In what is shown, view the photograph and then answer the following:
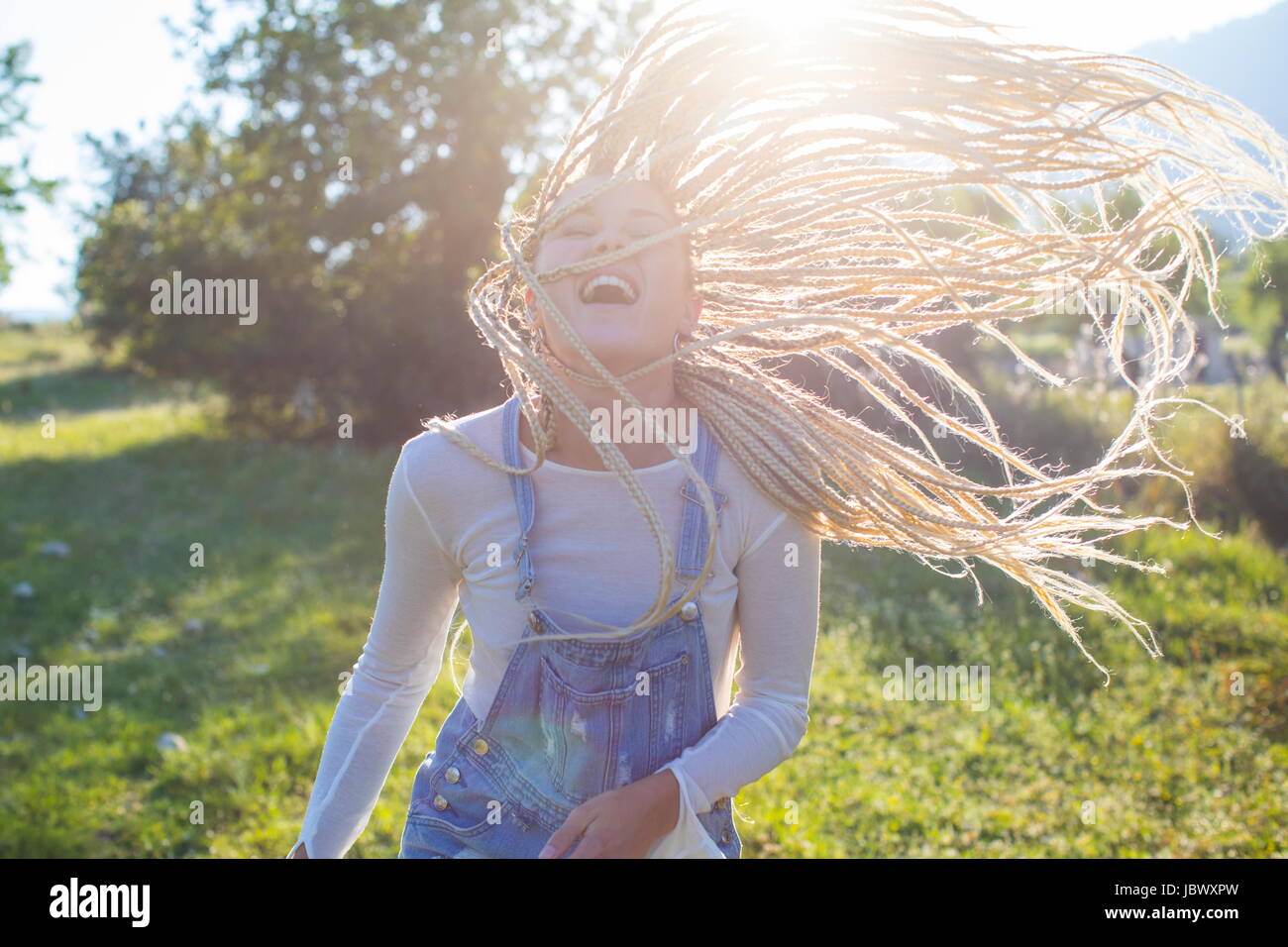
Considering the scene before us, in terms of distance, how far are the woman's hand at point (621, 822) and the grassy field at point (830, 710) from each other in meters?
2.27

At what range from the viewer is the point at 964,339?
13070 mm

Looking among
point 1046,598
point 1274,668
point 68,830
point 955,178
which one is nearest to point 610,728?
point 1046,598

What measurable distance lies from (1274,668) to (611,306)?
4824 mm

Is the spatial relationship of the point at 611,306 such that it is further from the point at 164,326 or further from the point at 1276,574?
the point at 164,326

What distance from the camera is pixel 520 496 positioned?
85.0 inches

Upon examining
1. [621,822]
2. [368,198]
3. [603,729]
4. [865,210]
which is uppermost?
[368,198]

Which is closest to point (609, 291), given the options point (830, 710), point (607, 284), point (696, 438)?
point (607, 284)

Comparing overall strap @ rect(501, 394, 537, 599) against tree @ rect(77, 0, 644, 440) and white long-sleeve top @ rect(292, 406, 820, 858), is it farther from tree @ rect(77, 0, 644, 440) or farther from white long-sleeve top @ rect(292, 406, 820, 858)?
tree @ rect(77, 0, 644, 440)

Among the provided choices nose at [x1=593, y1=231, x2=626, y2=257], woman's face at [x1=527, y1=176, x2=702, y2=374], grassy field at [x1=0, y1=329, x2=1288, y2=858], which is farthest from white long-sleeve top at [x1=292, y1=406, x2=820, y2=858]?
grassy field at [x1=0, y1=329, x2=1288, y2=858]

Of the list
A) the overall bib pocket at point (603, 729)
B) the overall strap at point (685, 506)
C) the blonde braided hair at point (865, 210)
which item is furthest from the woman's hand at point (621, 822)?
the overall strap at point (685, 506)

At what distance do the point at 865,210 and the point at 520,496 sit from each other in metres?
0.91

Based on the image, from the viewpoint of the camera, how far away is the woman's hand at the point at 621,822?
1933mm

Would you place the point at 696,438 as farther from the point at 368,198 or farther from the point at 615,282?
the point at 368,198

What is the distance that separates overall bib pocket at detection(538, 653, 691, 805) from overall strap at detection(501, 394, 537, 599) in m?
0.16
